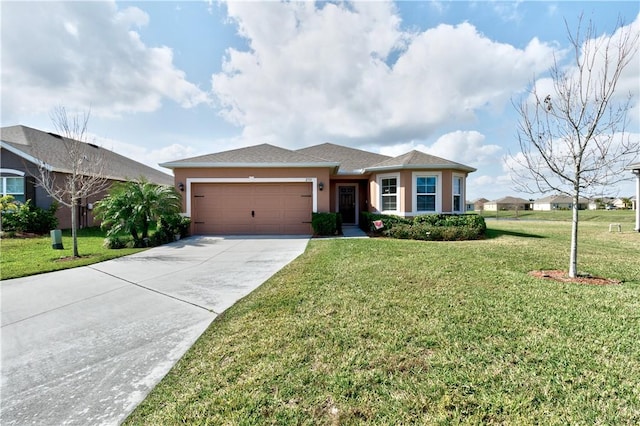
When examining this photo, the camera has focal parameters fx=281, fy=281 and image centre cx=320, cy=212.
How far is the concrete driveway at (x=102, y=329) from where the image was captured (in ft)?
7.79

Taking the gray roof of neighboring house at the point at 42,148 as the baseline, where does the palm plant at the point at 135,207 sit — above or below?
below

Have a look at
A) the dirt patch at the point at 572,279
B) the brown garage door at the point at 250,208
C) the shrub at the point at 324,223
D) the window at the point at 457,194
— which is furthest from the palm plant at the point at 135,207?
the window at the point at 457,194

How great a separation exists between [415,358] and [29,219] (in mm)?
16167

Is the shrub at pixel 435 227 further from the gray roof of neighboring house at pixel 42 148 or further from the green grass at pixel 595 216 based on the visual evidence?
the green grass at pixel 595 216

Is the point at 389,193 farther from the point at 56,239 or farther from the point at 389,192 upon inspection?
the point at 56,239

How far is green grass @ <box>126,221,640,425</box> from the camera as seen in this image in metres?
2.11

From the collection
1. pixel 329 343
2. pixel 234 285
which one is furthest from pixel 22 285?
pixel 329 343

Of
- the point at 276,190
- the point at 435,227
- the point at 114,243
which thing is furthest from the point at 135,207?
the point at 435,227

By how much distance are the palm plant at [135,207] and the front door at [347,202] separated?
9.00m

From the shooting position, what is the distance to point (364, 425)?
6.49 ft

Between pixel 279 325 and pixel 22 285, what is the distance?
552 cm

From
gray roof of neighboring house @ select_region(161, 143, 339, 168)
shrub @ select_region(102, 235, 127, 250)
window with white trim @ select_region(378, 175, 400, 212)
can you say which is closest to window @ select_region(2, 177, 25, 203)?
gray roof of neighboring house @ select_region(161, 143, 339, 168)

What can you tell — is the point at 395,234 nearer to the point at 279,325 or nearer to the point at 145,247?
the point at 279,325

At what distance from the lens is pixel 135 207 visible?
31.3ft
